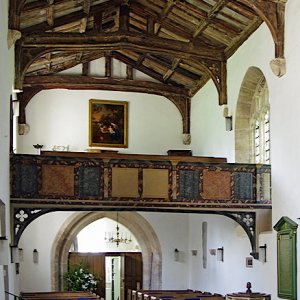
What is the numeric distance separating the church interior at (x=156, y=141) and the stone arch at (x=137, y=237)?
0.12 ft

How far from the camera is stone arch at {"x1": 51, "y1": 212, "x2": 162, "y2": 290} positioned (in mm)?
16438

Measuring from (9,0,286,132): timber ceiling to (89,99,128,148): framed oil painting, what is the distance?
1.46 ft

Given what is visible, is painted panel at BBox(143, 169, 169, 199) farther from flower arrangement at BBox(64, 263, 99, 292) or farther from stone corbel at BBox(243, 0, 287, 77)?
flower arrangement at BBox(64, 263, 99, 292)

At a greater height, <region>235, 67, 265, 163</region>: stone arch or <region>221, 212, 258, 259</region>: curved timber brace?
<region>235, 67, 265, 163</region>: stone arch

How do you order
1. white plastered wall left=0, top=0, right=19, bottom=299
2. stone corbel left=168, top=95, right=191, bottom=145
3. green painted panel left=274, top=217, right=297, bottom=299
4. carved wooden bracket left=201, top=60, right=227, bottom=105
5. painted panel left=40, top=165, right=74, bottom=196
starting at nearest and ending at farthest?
white plastered wall left=0, top=0, right=19, bottom=299
green painted panel left=274, top=217, right=297, bottom=299
painted panel left=40, top=165, right=74, bottom=196
carved wooden bracket left=201, top=60, right=227, bottom=105
stone corbel left=168, top=95, right=191, bottom=145

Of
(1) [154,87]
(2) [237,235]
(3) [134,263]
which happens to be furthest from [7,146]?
(3) [134,263]

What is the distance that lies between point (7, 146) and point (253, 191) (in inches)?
168

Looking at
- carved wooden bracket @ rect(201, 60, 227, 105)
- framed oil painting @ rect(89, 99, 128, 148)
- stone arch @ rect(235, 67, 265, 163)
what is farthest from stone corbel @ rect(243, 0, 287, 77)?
framed oil painting @ rect(89, 99, 128, 148)

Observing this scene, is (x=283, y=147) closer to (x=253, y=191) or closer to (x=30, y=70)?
(x=253, y=191)

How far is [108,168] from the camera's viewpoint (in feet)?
38.3

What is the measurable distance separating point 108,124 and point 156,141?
1.27 meters

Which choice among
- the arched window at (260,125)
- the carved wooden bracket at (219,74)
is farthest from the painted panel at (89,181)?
the carved wooden bracket at (219,74)

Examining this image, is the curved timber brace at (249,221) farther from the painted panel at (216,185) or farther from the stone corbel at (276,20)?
the stone corbel at (276,20)

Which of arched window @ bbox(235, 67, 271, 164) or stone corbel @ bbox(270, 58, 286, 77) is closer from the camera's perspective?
stone corbel @ bbox(270, 58, 286, 77)
